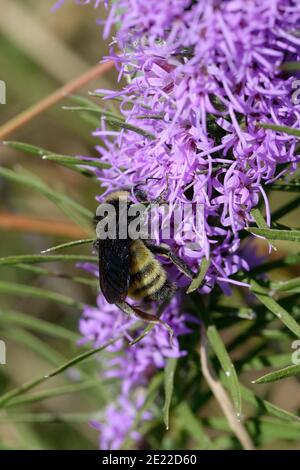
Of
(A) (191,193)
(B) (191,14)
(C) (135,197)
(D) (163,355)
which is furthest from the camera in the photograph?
(D) (163,355)

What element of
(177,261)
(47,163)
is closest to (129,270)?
(177,261)

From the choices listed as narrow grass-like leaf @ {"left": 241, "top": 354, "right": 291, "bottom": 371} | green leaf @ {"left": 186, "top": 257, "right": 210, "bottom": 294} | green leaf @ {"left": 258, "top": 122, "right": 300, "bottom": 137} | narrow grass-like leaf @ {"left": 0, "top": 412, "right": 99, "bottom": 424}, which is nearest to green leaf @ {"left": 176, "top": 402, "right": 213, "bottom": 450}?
narrow grass-like leaf @ {"left": 241, "top": 354, "right": 291, "bottom": 371}

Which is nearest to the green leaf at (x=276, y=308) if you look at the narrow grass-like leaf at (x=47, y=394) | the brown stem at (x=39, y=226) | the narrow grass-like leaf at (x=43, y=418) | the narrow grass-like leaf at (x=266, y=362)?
the narrow grass-like leaf at (x=266, y=362)

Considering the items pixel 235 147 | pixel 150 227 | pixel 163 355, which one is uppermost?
pixel 235 147

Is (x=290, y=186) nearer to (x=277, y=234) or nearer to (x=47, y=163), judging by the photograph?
(x=277, y=234)

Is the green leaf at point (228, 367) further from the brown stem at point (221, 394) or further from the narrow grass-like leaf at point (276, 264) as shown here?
the narrow grass-like leaf at point (276, 264)
